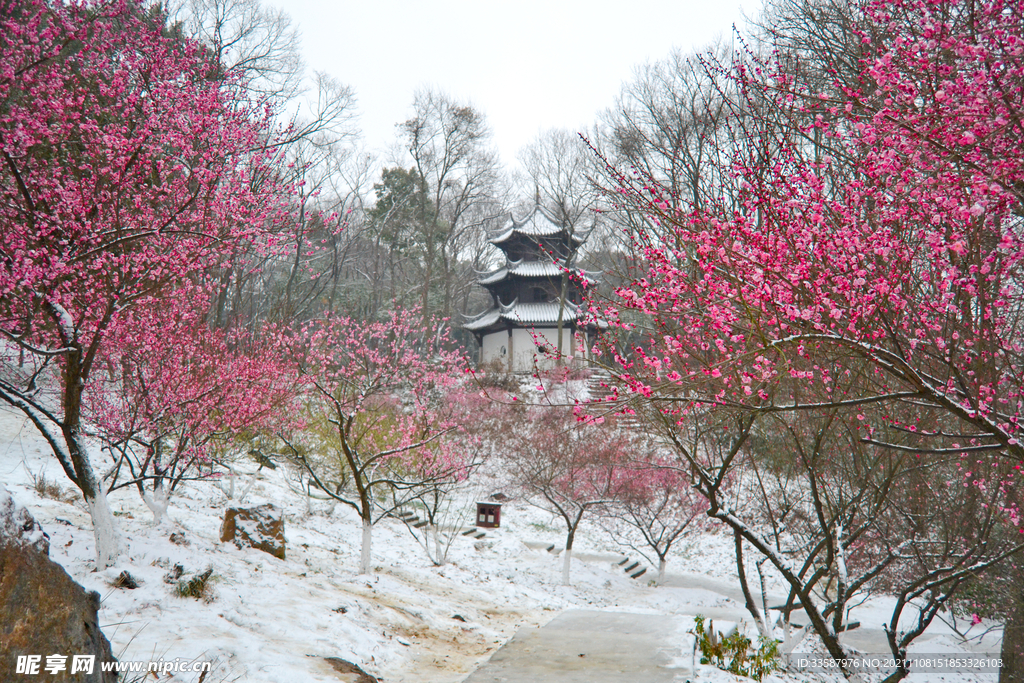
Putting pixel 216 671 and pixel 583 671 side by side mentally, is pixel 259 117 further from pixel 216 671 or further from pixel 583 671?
pixel 583 671

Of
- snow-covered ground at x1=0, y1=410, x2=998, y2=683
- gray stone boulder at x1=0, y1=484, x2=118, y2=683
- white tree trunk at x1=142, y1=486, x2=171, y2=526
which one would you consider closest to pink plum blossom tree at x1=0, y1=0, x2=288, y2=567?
snow-covered ground at x1=0, y1=410, x2=998, y2=683

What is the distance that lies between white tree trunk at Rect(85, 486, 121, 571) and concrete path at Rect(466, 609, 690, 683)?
13.1 feet

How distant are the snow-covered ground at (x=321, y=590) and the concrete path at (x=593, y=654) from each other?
0.37m

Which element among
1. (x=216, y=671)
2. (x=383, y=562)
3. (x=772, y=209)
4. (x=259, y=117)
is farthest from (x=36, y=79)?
(x=383, y=562)

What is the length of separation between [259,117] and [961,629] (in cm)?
1543

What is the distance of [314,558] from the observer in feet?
32.5

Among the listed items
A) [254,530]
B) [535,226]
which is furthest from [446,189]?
[254,530]

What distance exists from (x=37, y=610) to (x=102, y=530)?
397cm

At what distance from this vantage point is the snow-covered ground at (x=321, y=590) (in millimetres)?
5332

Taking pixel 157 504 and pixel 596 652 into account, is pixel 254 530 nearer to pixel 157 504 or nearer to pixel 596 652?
pixel 157 504

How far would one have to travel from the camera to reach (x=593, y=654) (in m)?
5.92

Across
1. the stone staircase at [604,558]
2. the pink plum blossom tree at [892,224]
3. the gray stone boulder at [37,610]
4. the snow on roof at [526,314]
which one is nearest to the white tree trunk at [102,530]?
the gray stone boulder at [37,610]

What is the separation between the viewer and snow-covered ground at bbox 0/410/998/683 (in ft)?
17.5

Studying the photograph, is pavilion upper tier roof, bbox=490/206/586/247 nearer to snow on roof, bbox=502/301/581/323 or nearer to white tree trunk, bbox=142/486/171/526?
snow on roof, bbox=502/301/581/323
